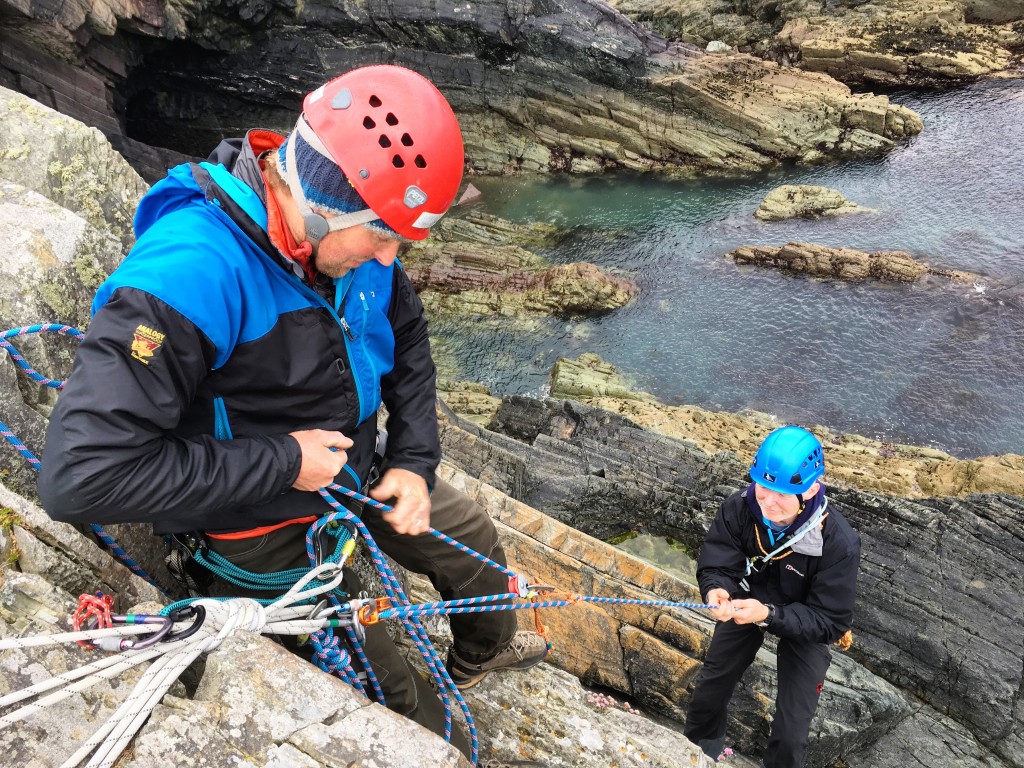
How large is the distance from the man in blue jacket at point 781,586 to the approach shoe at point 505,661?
1294mm

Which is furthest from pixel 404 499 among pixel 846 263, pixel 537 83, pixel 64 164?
pixel 537 83

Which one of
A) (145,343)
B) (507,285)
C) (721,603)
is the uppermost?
(145,343)

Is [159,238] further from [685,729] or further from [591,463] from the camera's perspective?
[591,463]

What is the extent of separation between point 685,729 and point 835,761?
1.48 meters

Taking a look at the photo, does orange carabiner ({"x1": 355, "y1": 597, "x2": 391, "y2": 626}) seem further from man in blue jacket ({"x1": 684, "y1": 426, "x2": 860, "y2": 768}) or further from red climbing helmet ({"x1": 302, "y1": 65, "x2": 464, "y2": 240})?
man in blue jacket ({"x1": 684, "y1": 426, "x2": 860, "y2": 768})

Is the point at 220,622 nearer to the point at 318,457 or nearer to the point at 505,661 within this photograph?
the point at 318,457

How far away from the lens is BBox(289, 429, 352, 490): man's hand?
9.69 feet

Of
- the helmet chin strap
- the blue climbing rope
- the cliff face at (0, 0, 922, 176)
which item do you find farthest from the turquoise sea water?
the helmet chin strap

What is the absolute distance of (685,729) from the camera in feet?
18.6

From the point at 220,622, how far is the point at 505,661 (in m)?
2.09

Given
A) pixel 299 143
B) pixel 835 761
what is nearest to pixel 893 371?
pixel 835 761

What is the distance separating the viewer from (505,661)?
449 cm

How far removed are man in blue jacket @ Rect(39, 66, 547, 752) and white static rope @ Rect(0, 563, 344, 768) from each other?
0.99 feet

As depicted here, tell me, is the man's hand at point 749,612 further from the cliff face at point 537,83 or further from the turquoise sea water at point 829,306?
the cliff face at point 537,83
